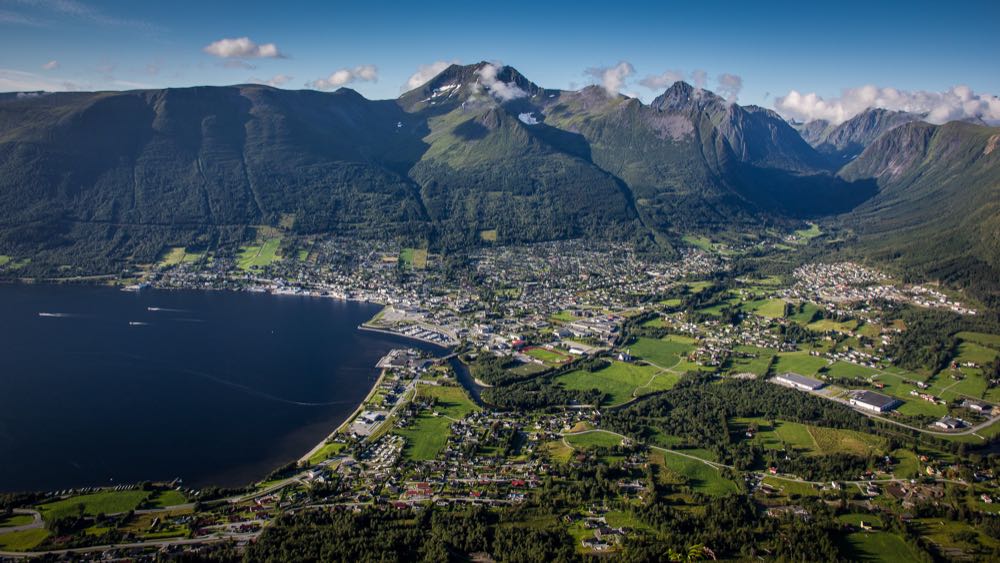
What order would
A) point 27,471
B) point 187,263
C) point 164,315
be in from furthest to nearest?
1. point 187,263
2. point 164,315
3. point 27,471

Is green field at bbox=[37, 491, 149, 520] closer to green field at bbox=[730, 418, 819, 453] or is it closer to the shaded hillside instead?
green field at bbox=[730, 418, 819, 453]

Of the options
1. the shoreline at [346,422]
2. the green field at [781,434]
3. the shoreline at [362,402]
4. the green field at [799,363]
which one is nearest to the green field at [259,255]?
the shoreline at [362,402]

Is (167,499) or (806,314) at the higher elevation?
(806,314)

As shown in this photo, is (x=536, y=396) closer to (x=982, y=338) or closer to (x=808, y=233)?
(x=982, y=338)

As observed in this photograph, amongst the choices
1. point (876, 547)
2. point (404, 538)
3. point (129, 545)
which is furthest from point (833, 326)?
point (129, 545)

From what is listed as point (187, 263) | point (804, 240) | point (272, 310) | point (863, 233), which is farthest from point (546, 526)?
point (863, 233)

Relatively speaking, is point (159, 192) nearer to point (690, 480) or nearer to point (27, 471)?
point (27, 471)

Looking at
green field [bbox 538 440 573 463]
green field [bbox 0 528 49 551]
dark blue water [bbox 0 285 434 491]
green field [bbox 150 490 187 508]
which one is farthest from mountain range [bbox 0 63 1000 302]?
green field [bbox 538 440 573 463]
